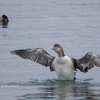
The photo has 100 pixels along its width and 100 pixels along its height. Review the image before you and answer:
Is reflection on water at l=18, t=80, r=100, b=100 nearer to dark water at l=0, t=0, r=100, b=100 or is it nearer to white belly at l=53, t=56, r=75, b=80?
dark water at l=0, t=0, r=100, b=100

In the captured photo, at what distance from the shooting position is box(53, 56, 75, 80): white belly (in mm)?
10867

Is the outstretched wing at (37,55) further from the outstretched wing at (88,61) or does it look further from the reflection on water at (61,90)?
the outstretched wing at (88,61)

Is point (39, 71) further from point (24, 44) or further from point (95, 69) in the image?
point (24, 44)

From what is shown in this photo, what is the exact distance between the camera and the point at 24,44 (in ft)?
56.0

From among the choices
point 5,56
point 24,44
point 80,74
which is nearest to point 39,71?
point 80,74

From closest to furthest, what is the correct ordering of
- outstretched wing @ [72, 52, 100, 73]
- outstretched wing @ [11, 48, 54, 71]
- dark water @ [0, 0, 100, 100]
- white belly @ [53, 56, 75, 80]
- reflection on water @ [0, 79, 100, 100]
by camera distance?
reflection on water @ [0, 79, 100, 100], dark water @ [0, 0, 100, 100], outstretched wing @ [72, 52, 100, 73], white belly @ [53, 56, 75, 80], outstretched wing @ [11, 48, 54, 71]

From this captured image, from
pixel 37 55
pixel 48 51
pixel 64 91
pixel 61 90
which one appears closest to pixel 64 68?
pixel 37 55

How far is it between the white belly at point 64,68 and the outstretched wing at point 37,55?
52cm

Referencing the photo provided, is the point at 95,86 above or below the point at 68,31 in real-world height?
below

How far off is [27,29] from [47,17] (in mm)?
6335

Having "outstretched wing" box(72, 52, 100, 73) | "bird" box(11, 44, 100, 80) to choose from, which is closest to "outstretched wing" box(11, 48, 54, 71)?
"bird" box(11, 44, 100, 80)

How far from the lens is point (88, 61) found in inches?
432

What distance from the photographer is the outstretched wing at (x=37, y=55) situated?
37.5ft

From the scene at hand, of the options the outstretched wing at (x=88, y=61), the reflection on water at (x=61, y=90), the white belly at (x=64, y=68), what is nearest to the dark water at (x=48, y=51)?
the reflection on water at (x=61, y=90)
